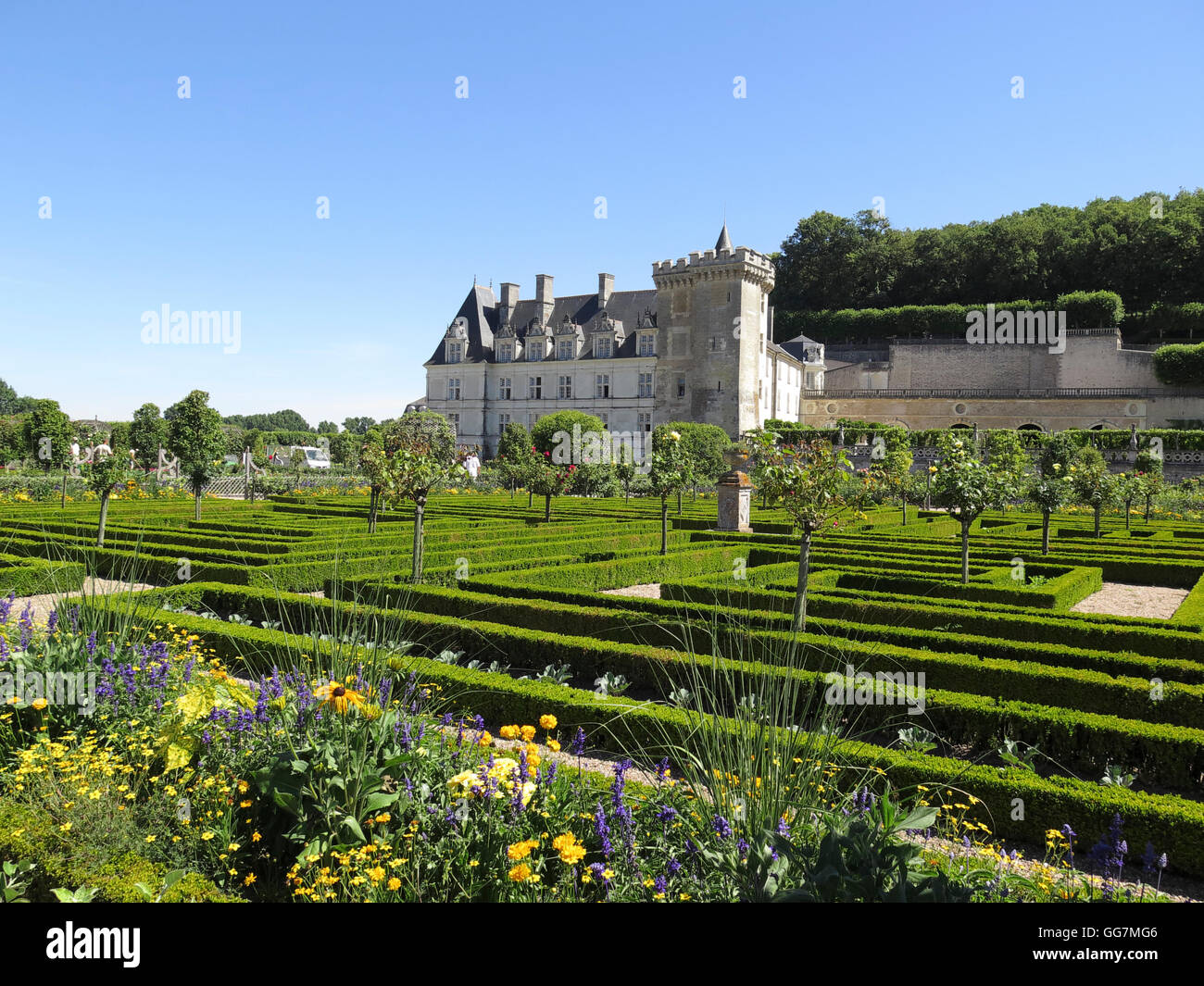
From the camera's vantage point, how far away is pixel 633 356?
5569 cm

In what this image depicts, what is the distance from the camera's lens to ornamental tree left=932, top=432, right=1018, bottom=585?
12922mm

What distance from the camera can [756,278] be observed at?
51.2 m

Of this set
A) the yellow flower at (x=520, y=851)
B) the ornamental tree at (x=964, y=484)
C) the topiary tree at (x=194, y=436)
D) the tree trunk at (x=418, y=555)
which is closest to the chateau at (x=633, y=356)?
the topiary tree at (x=194, y=436)

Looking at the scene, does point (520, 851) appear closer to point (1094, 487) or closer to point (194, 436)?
point (1094, 487)

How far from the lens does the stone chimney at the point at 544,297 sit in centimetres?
6019

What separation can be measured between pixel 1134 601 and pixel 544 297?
50.5 m

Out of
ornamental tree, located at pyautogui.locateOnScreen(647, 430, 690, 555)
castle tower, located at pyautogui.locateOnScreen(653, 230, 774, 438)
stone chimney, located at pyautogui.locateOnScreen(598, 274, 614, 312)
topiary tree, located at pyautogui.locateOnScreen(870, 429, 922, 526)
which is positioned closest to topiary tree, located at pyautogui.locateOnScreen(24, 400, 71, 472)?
ornamental tree, located at pyautogui.locateOnScreen(647, 430, 690, 555)

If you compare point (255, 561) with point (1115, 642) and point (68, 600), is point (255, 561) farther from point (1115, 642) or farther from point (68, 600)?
point (1115, 642)

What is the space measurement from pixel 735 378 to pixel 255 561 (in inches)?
1562
